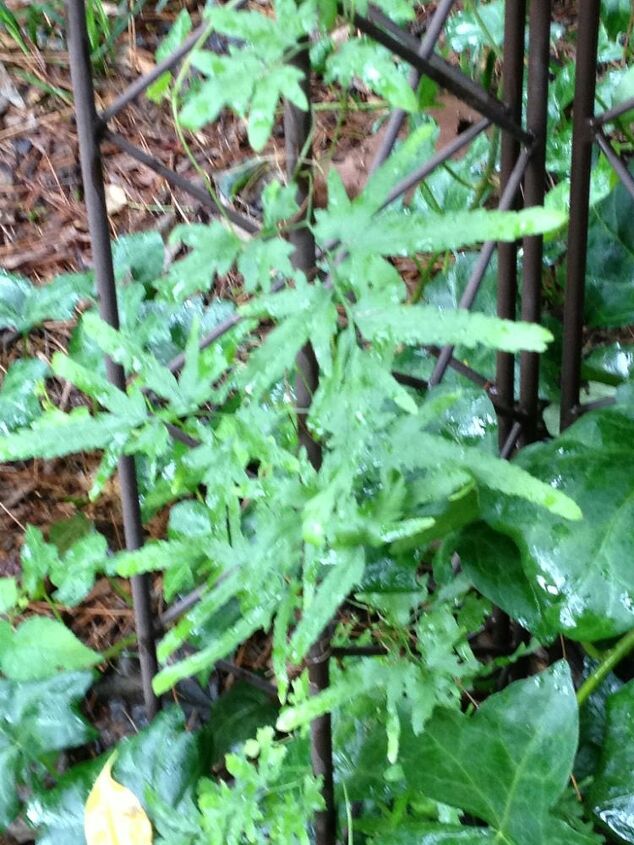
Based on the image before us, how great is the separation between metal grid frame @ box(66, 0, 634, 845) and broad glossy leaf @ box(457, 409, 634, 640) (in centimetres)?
11

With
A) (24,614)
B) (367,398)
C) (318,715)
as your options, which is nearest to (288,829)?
(318,715)

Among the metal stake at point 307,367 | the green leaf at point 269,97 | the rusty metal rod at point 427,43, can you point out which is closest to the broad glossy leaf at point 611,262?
the rusty metal rod at point 427,43

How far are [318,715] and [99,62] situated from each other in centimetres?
132

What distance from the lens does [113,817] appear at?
0.82 metres

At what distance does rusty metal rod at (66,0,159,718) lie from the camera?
636 mm

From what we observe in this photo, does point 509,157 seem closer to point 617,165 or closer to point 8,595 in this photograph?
point 617,165

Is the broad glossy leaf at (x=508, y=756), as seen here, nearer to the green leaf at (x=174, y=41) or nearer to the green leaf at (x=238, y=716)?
the green leaf at (x=238, y=716)

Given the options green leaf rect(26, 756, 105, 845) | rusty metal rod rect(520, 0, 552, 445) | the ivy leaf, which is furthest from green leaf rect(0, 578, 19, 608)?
rusty metal rod rect(520, 0, 552, 445)

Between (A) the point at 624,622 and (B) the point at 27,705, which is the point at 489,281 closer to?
(A) the point at 624,622

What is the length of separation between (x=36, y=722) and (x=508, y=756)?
50cm

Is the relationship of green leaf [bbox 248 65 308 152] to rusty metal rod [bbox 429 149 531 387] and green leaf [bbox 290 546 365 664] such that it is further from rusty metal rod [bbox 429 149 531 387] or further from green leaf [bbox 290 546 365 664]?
rusty metal rod [bbox 429 149 531 387]

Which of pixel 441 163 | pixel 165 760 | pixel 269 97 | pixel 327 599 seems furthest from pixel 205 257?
pixel 165 760

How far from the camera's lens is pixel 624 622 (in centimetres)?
71

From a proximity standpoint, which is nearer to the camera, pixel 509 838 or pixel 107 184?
pixel 509 838
